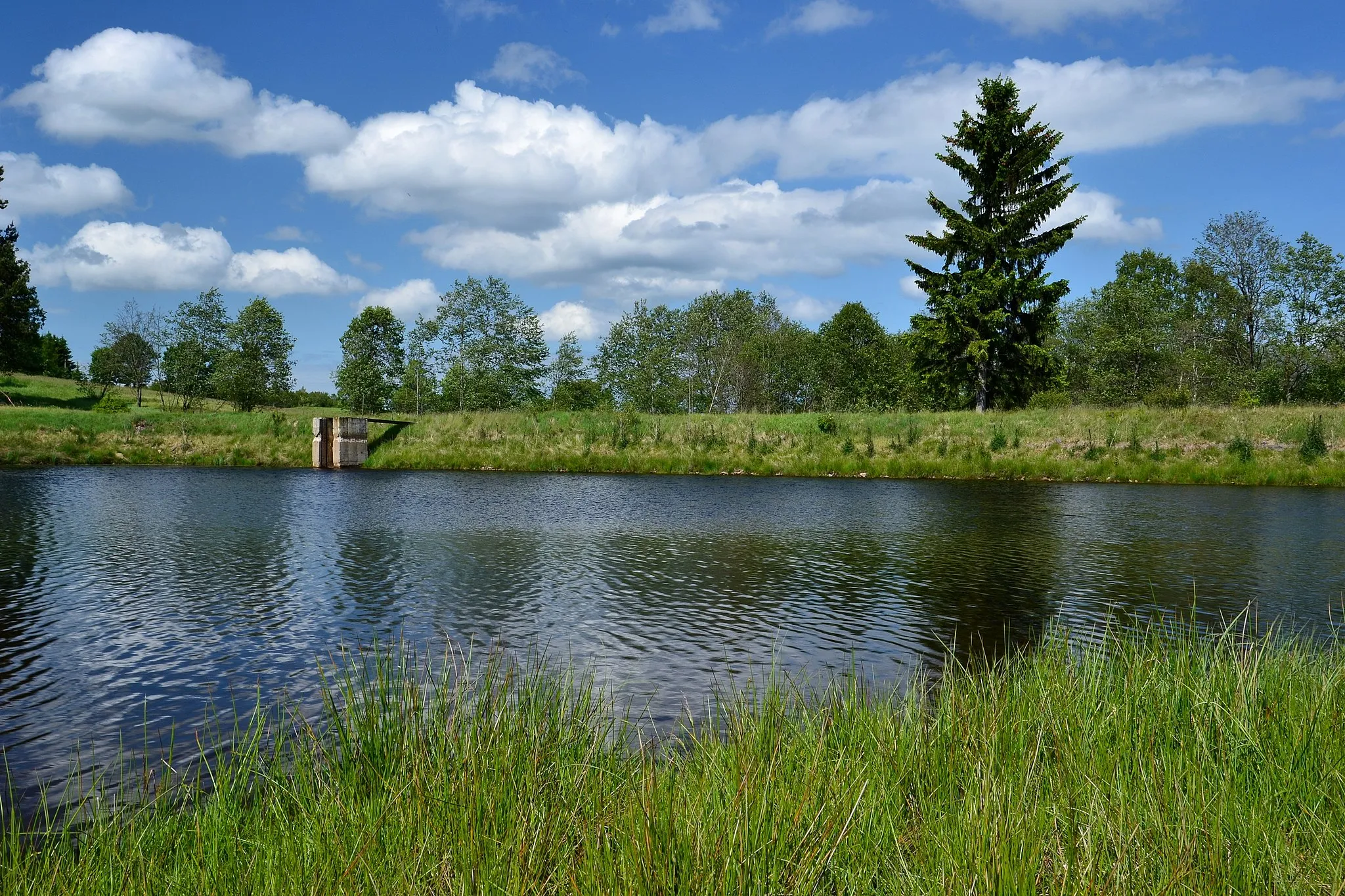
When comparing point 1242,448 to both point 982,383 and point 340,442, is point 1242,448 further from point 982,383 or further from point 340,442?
point 340,442

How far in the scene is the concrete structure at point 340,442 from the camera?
1983 inches

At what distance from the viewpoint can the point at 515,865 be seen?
13.5 ft

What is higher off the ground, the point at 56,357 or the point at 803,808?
the point at 56,357

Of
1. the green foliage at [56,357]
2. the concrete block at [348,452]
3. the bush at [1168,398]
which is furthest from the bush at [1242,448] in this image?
the green foliage at [56,357]

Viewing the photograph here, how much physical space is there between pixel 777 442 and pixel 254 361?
50.9 meters

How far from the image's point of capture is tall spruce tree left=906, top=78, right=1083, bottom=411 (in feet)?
165

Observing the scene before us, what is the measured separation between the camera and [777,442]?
50188 mm

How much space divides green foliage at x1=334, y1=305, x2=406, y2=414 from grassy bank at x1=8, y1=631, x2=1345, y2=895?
76.7 metres

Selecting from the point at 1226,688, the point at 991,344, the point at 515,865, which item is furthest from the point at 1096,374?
the point at 515,865

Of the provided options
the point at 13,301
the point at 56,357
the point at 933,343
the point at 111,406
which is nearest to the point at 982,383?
the point at 933,343

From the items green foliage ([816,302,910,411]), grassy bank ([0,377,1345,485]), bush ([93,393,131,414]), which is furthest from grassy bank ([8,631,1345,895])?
green foliage ([816,302,910,411])

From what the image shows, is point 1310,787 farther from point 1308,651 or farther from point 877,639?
point 877,639

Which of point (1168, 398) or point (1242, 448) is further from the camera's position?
point (1168, 398)

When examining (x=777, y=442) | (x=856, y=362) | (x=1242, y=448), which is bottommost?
(x=1242, y=448)
